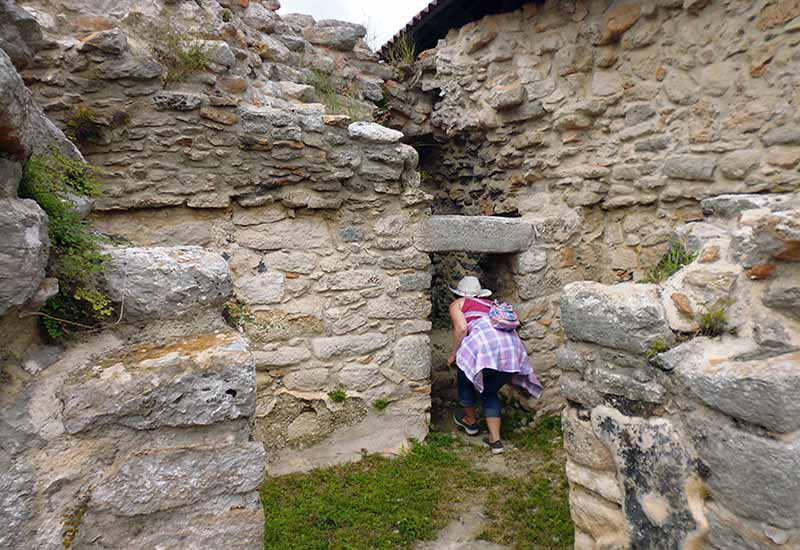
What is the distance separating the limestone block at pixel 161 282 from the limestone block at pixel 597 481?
61.0 inches

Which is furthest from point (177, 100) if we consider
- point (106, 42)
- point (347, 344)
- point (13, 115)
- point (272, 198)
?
point (13, 115)

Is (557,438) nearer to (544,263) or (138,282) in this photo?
(544,263)

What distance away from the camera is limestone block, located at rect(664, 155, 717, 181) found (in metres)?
3.72

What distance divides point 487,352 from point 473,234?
3.13 feet

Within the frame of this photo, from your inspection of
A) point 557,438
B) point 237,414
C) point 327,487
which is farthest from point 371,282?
point 237,414

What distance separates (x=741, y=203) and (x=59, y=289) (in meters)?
2.56

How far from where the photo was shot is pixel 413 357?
386cm

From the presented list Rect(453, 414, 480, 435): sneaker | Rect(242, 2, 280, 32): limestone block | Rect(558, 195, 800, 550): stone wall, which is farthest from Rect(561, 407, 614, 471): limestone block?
Rect(242, 2, 280, 32): limestone block

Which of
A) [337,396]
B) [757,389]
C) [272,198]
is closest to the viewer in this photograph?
[757,389]

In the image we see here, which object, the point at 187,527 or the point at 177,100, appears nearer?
the point at 187,527

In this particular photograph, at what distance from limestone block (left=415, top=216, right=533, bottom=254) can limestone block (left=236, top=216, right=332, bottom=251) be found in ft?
2.45

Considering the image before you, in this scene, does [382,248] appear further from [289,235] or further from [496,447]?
[496,447]

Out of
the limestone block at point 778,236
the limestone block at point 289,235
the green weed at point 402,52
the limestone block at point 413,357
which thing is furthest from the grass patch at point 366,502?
the green weed at point 402,52

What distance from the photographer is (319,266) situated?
357 centimetres
